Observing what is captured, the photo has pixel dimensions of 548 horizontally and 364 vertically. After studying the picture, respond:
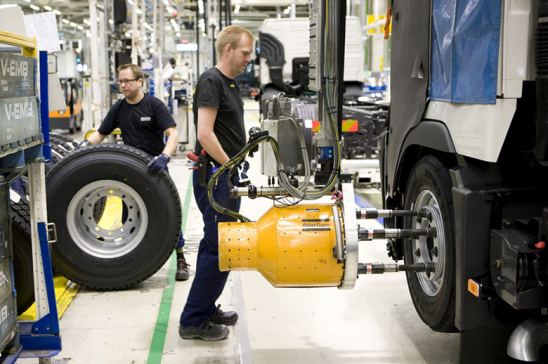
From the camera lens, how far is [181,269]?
5.30 m

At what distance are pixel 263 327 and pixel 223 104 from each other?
1547mm

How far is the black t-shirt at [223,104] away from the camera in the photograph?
150 inches

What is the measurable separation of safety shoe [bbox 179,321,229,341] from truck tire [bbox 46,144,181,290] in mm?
984

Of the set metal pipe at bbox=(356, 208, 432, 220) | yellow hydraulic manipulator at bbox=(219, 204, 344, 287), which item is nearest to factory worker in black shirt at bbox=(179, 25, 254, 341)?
yellow hydraulic manipulator at bbox=(219, 204, 344, 287)

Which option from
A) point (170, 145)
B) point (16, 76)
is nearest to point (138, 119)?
point (170, 145)

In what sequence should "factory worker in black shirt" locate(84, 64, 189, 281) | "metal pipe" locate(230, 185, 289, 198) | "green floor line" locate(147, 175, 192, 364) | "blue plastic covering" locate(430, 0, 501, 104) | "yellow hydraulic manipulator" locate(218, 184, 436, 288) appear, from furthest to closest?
1. "factory worker in black shirt" locate(84, 64, 189, 281)
2. "green floor line" locate(147, 175, 192, 364)
3. "metal pipe" locate(230, 185, 289, 198)
4. "yellow hydraulic manipulator" locate(218, 184, 436, 288)
5. "blue plastic covering" locate(430, 0, 501, 104)

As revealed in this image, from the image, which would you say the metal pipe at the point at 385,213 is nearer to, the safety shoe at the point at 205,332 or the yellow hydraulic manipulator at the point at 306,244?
the yellow hydraulic manipulator at the point at 306,244

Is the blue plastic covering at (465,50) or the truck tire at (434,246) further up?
the blue plastic covering at (465,50)

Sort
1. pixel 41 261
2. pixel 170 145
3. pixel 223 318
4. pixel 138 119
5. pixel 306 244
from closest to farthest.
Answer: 1. pixel 306 244
2. pixel 41 261
3. pixel 223 318
4. pixel 170 145
5. pixel 138 119

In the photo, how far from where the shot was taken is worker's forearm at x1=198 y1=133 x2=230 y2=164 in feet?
12.5

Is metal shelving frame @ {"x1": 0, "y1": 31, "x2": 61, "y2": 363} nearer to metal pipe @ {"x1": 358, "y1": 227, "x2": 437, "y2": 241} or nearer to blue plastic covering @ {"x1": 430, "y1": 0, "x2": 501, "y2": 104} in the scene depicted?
metal pipe @ {"x1": 358, "y1": 227, "x2": 437, "y2": 241}

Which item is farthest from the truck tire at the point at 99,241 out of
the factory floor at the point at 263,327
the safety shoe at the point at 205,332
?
the safety shoe at the point at 205,332

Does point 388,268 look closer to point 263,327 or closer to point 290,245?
point 290,245

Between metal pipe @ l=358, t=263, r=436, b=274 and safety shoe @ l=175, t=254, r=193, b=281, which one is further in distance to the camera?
safety shoe @ l=175, t=254, r=193, b=281
